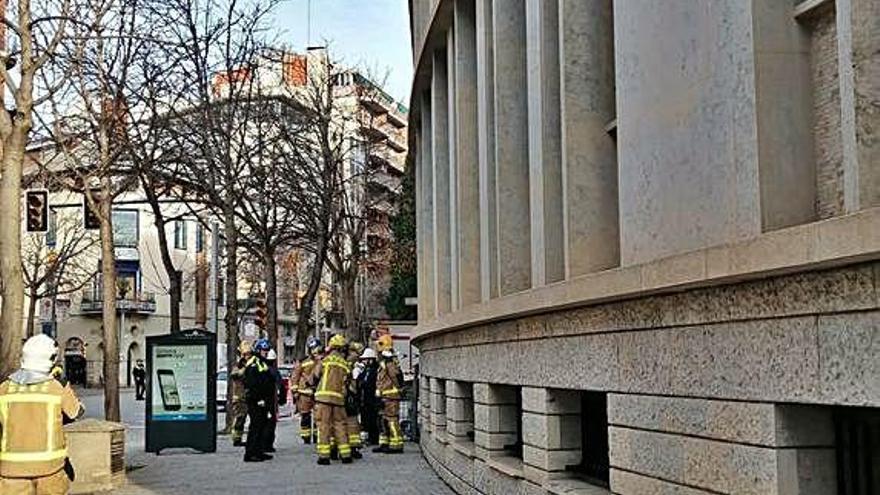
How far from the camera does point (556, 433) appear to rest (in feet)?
32.9

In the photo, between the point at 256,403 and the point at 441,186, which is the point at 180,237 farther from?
the point at 441,186

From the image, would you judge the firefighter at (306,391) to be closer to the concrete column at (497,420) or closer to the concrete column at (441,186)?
the concrete column at (441,186)

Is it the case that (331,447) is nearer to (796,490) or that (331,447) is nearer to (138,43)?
(138,43)

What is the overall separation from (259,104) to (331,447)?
15.2 meters

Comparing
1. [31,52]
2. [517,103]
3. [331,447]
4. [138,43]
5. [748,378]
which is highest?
[138,43]

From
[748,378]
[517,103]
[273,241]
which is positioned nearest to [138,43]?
[517,103]

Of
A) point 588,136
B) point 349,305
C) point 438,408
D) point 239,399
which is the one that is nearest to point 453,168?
point 438,408

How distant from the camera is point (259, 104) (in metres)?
32.7

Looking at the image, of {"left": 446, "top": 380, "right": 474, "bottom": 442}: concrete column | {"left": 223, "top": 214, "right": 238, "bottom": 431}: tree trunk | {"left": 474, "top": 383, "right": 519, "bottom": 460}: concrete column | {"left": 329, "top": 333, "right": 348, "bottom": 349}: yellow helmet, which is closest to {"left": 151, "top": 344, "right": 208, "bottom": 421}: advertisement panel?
{"left": 329, "top": 333, "right": 348, "bottom": 349}: yellow helmet

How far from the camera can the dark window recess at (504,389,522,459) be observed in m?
12.3

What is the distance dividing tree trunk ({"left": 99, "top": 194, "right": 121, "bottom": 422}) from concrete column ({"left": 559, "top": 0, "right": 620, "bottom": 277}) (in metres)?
12.3

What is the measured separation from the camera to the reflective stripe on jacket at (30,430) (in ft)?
31.1

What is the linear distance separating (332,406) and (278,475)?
167cm

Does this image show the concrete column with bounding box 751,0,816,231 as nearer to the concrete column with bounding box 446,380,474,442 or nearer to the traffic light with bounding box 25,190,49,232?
the concrete column with bounding box 446,380,474,442
